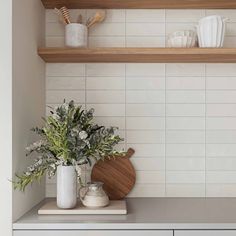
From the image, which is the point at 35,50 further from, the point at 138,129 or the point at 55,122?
the point at 138,129

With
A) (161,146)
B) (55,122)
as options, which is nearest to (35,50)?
(55,122)

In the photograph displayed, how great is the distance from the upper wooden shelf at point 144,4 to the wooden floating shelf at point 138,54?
0.97 ft

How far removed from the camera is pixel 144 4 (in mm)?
1913

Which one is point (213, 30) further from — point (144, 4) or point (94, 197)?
point (94, 197)

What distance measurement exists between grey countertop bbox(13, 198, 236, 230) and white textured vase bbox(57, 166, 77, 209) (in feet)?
0.26

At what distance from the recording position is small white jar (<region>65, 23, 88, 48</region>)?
180 cm

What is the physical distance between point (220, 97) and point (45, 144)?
0.98 meters

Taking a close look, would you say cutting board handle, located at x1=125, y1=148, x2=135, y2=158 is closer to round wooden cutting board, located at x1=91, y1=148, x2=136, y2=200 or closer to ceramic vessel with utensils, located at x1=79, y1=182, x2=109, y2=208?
round wooden cutting board, located at x1=91, y1=148, x2=136, y2=200

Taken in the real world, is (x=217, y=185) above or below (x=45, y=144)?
below

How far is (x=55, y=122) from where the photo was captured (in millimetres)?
1530

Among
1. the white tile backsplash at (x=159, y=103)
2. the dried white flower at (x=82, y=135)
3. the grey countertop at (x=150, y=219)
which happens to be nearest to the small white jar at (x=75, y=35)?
the white tile backsplash at (x=159, y=103)

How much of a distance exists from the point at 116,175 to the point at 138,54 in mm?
638

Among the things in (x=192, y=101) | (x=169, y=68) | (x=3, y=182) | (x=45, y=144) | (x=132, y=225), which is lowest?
(x=132, y=225)

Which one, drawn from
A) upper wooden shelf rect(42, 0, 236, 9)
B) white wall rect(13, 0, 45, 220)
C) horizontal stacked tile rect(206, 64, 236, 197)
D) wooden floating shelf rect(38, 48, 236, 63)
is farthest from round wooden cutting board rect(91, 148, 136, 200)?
upper wooden shelf rect(42, 0, 236, 9)
